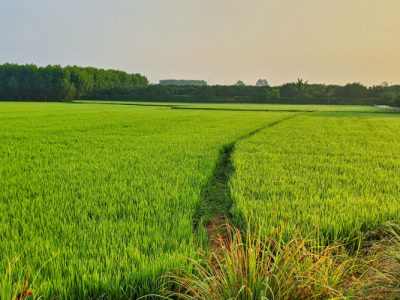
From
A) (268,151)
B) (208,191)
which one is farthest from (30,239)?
(268,151)

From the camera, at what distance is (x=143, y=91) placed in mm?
86625

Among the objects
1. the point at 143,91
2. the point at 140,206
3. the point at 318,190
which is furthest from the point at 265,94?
the point at 140,206

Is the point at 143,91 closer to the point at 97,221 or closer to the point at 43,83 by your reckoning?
the point at 43,83

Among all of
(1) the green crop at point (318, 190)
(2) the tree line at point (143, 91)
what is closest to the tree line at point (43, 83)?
(2) the tree line at point (143, 91)

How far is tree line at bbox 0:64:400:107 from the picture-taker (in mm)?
81562

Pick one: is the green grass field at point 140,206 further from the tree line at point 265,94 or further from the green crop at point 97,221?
the tree line at point 265,94

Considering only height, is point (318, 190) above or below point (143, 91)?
below

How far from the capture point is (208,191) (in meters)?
5.80

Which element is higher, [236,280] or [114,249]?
[236,280]

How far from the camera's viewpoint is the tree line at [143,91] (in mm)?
81562

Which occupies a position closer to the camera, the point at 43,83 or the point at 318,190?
the point at 318,190

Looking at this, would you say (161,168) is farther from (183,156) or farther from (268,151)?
(268,151)

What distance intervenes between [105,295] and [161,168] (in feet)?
Answer: 14.3

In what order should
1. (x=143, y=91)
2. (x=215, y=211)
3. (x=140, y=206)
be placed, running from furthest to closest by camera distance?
(x=143, y=91)
(x=215, y=211)
(x=140, y=206)
